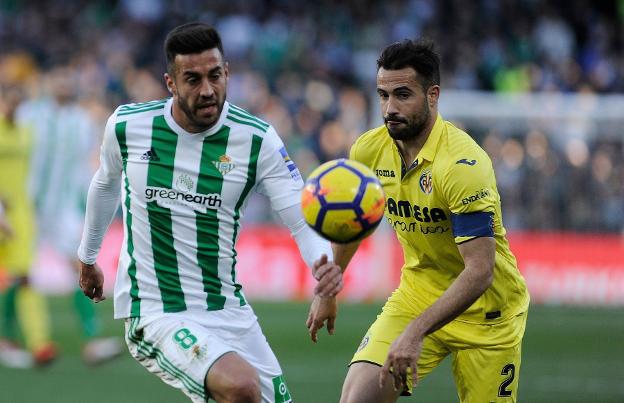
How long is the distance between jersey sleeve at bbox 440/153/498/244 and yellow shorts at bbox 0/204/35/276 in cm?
649

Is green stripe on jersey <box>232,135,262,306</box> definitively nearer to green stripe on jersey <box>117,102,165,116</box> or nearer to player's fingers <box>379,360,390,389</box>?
green stripe on jersey <box>117,102,165,116</box>

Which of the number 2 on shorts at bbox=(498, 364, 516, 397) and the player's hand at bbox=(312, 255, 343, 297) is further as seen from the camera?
the number 2 on shorts at bbox=(498, 364, 516, 397)

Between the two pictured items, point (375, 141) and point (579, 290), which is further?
point (579, 290)

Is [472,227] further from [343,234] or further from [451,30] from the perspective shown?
[451,30]

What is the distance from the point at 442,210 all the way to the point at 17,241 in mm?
6603

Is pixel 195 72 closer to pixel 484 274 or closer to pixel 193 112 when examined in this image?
pixel 193 112

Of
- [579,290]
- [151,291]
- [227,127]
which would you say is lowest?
[579,290]

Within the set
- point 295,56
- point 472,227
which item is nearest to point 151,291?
point 472,227

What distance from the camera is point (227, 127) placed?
248 inches

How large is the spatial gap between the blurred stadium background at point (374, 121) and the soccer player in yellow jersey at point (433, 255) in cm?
354

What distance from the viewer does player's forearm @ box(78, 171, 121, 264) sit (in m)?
6.44

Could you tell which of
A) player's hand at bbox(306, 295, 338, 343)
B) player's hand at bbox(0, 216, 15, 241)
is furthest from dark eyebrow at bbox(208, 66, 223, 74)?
player's hand at bbox(0, 216, 15, 241)

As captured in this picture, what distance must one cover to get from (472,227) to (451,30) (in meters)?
17.5

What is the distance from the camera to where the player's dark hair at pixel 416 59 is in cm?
621
